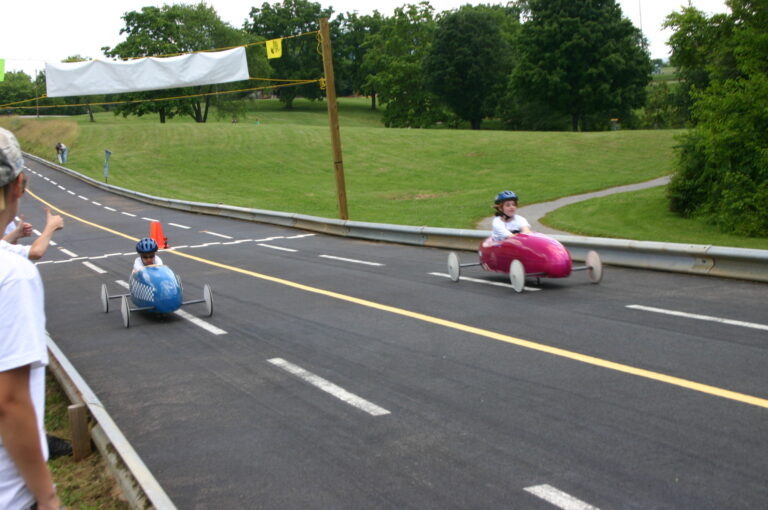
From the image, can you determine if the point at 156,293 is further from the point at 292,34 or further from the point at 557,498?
the point at 292,34

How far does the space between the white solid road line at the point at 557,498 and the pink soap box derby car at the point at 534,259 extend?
7.16 m

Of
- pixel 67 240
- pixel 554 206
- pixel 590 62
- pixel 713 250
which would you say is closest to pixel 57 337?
pixel 713 250

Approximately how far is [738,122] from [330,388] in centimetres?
1806

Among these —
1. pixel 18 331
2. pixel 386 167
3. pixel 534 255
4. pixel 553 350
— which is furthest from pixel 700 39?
→ pixel 386 167

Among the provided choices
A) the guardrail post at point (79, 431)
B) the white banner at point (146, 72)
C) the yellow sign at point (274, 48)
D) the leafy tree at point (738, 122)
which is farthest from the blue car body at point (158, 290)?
the leafy tree at point (738, 122)

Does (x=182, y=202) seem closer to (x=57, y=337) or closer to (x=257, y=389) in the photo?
(x=57, y=337)

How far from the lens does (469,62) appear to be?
84.8 metres

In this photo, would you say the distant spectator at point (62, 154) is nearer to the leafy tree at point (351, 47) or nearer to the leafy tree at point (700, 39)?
the leafy tree at point (700, 39)

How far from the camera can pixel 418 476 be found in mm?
5113

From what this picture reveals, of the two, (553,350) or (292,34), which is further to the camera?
(292,34)

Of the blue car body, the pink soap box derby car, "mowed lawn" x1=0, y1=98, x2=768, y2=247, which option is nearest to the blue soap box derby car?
the blue car body

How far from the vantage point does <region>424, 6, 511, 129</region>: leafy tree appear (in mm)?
84750

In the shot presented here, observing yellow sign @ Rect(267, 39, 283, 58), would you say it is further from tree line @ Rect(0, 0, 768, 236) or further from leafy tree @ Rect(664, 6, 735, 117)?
leafy tree @ Rect(664, 6, 735, 117)

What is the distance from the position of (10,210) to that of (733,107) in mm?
22206
